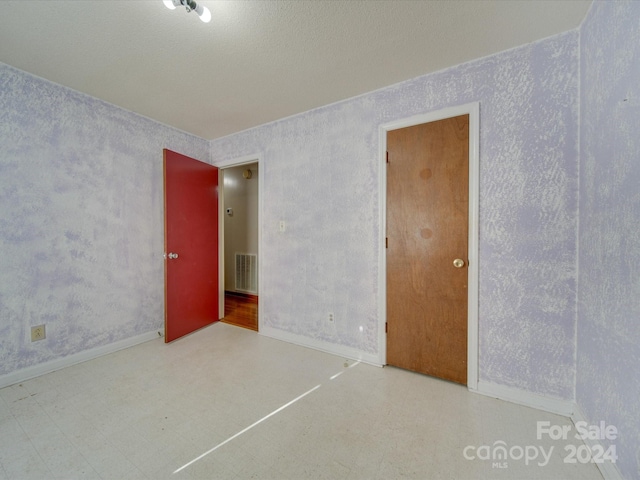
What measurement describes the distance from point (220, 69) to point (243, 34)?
0.43 m

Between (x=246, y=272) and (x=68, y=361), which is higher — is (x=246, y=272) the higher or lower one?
the higher one

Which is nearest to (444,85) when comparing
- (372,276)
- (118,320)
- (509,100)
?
(509,100)

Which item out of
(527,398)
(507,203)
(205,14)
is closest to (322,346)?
(527,398)

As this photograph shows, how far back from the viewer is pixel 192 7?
133 centimetres

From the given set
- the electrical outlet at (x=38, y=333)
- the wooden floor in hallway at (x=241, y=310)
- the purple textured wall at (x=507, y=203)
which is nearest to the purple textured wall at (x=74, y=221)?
the electrical outlet at (x=38, y=333)

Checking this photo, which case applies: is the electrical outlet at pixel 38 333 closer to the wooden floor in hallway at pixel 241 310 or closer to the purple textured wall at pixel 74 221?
the purple textured wall at pixel 74 221

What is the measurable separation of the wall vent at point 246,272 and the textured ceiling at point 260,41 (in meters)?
2.92

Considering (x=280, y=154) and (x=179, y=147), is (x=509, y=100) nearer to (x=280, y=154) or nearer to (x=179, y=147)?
(x=280, y=154)

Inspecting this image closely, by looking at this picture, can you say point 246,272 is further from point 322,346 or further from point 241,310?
point 322,346

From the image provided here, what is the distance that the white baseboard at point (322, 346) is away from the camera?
225 centimetres

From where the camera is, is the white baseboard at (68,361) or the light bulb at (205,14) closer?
the light bulb at (205,14)

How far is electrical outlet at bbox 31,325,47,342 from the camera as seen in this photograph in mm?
2010

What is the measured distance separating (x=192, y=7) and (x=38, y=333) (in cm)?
262

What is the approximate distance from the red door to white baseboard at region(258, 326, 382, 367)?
815 millimetres
